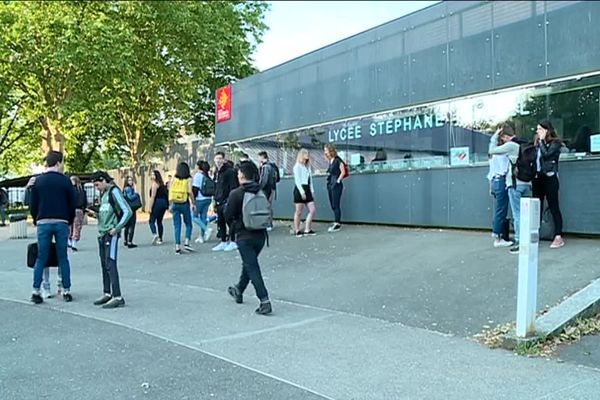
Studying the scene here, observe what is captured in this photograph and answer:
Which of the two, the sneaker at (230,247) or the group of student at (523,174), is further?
the sneaker at (230,247)

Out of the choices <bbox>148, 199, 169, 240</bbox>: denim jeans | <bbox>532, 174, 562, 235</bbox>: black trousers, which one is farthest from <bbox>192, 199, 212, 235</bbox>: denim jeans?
<bbox>532, 174, 562, 235</bbox>: black trousers

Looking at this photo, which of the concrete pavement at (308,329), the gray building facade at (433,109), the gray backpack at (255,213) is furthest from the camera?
the gray building facade at (433,109)

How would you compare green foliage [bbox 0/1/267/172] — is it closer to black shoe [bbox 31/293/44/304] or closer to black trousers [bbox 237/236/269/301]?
black shoe [bbox 31/293/44/304]

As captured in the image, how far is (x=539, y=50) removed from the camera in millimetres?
10344

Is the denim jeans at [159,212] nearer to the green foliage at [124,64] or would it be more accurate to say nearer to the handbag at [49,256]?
the handbag at [49,256]

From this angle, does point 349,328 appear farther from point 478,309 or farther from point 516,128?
point 516,128

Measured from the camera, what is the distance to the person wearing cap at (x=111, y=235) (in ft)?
26.0

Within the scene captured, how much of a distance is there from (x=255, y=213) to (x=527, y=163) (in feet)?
13.4

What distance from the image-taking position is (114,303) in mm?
7824

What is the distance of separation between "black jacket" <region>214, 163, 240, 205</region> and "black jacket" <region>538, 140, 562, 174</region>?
18.1 feet

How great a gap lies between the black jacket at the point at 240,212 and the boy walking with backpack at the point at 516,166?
376 cm

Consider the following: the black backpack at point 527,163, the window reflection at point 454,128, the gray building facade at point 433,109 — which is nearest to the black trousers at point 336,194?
the gray building facade at point 433,109

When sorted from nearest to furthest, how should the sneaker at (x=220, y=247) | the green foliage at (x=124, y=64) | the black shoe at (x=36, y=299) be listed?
the black shoe at (x=36, y=299), the sneaker at (x=220, y=247), the green foliage at (x=124, y=64)

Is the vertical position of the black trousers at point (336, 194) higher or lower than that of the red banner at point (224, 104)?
lower
